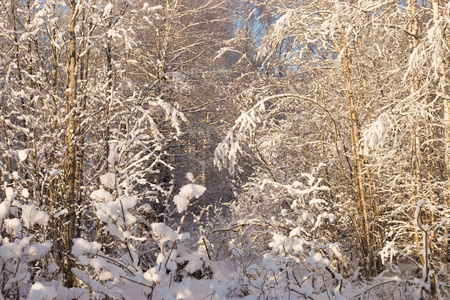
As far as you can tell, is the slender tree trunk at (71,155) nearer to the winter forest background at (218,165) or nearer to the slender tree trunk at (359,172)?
the winter forest background at (218,165)

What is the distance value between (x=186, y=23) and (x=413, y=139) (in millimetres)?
7475

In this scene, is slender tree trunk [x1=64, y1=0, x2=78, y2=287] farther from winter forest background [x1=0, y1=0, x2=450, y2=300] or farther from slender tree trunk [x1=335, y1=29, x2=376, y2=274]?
slender tree trunk [x1=335, y1=29, x2=376, y2=274]

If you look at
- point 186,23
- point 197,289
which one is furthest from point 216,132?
point 197,289

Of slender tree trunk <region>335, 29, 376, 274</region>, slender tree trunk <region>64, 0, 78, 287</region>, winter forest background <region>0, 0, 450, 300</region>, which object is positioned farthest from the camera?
slender tree trunk <region>335, 29, 376, 274</region>

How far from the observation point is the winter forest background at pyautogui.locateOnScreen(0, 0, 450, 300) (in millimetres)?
1839

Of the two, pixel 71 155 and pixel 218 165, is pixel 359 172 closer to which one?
pixel 218 165

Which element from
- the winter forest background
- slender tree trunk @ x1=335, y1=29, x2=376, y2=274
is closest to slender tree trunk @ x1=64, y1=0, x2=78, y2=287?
the winter forest background

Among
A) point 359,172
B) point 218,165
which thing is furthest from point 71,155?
point 359,172

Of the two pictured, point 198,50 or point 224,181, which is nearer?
point 198,50

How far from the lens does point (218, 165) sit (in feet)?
12.1

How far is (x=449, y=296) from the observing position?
3.44 metres

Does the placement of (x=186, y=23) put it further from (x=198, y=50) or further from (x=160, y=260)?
(x=160, y=260)

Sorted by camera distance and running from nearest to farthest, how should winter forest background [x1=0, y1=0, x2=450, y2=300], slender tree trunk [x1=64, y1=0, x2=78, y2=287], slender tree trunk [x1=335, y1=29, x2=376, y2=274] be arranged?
winter forest background [x1=0, y1=0, x2=450, y2=300], slender tree trunk [x1=64, y1=0, x2=78, y2=287], slender tree trunk [x1=335, y1=29, x2=376, y2=274]

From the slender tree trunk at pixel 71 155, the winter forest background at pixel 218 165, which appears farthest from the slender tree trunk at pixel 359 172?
the slender tree trunk at pixel 71 155
